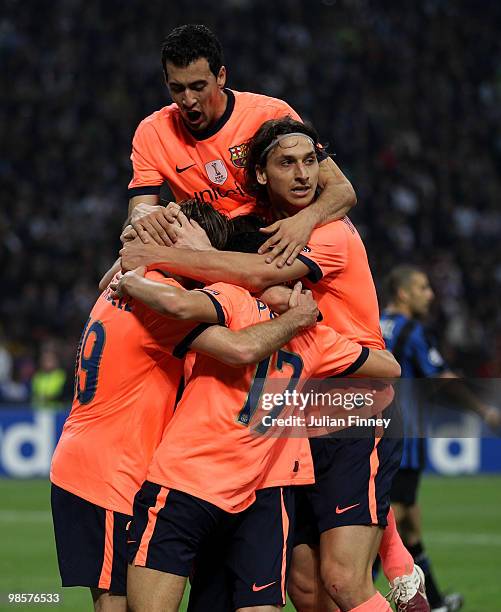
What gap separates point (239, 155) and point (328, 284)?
0.93m

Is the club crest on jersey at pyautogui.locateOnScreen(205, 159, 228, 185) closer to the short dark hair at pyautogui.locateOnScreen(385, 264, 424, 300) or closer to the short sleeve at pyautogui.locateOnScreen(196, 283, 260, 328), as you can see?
the short sleeve at pyautogui.locateOnScreen(196, 283, 260, 328)

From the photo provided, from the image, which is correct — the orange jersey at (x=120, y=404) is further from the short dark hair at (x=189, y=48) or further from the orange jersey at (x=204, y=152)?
the short dark hair at (x=189, y=48)

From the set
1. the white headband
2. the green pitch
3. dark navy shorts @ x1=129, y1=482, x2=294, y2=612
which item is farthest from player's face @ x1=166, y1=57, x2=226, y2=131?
the green pitch

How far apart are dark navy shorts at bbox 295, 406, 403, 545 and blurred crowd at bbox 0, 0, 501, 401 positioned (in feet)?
41.8

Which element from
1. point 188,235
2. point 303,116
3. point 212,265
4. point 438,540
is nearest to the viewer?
point 212,265

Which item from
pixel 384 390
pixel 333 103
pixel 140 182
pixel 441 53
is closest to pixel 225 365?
pixel 384 390

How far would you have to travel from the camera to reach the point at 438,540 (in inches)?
450

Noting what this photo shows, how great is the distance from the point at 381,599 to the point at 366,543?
0.25 meters

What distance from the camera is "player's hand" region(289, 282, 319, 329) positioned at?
472 centimetres

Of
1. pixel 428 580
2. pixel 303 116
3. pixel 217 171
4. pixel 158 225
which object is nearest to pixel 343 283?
pixel 158 225

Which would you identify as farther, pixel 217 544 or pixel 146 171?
pixel 146 171

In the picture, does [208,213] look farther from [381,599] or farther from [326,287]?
[381,599]

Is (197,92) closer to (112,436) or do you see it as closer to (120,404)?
(120,404)

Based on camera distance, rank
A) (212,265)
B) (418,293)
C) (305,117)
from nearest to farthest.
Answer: (212,265)
(418,293)
(305,117)
